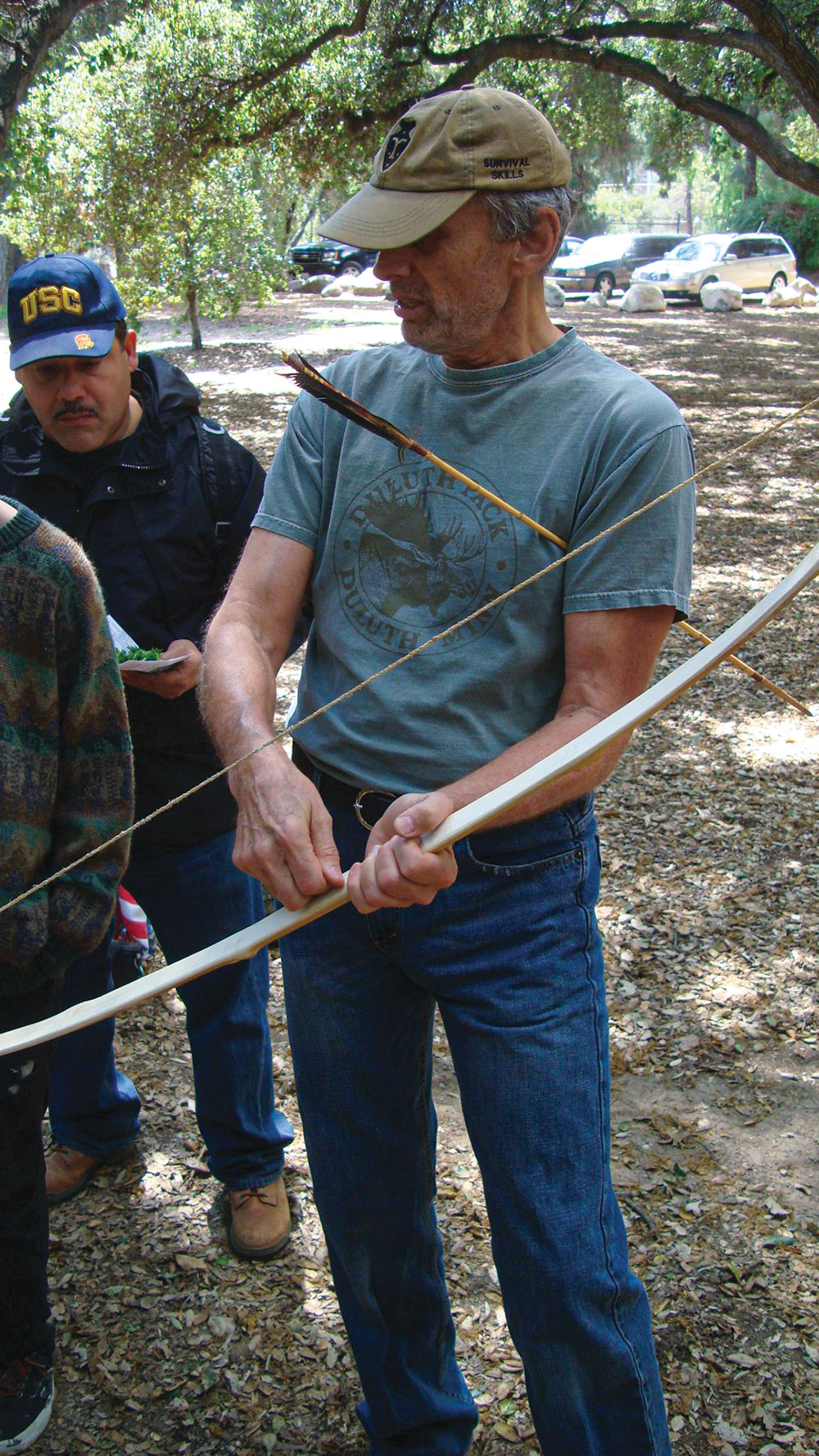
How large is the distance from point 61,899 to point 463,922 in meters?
0.74

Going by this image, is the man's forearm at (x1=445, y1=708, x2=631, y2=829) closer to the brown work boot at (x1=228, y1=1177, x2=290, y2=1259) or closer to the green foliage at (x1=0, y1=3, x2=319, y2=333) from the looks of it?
the brown work boot at (x1=228, y1=1177, x2=290, y2=1259)

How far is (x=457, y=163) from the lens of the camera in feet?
5.25

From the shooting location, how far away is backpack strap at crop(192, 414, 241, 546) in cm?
251

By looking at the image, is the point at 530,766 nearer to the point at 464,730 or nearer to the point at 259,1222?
the point at 464,730

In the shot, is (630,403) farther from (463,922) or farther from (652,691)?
(463,922)

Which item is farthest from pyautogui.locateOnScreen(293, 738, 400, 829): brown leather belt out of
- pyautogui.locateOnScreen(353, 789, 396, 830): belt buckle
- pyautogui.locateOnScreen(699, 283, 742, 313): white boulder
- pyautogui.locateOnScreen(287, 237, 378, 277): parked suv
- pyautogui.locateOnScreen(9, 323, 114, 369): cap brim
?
pyautogui.locateOnScreen(287, 237, 378, 277): parked suv

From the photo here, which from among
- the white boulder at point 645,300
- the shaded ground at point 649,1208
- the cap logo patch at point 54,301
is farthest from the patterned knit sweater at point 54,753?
the white boulder at point 645,300

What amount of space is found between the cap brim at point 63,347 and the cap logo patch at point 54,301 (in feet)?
0.15

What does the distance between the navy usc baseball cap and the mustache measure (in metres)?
0.11

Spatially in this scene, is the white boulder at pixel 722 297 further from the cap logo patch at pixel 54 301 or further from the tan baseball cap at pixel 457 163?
Answer: the tan baseball cap at pixel 457 163

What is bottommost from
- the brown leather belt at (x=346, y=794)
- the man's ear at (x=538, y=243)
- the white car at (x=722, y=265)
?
the brown leather belt at (x=346, y=794)

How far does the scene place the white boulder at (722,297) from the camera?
23312 mm

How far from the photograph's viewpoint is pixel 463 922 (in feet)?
5.28

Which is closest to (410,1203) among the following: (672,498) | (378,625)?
(378,625)
